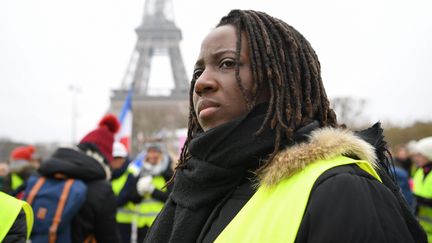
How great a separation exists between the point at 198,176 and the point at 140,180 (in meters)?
4.82

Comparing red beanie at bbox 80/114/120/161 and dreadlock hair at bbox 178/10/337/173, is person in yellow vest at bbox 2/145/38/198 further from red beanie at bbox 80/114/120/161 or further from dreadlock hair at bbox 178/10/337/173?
dreadlock hair at bbox 178/10/337/173

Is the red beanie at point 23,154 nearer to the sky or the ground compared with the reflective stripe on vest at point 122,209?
nearer to the sky

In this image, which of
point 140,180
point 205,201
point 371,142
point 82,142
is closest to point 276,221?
point 205,201

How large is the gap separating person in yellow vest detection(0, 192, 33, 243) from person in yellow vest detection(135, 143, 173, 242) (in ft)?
11.2

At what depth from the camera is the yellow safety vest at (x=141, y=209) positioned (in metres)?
6.45

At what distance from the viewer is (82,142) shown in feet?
15.9

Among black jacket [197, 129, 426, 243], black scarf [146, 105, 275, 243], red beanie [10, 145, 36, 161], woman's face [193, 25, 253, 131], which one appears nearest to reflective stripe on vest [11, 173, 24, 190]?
red beanie [10, 145, 36, 161]

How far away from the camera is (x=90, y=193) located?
4426 mm

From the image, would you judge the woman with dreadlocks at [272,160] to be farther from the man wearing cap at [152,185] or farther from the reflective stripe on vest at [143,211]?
the reflective stripe on vest at [143,211]

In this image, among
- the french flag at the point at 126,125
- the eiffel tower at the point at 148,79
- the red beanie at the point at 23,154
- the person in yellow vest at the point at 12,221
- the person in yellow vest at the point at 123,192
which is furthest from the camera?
the eiffel tower at the point at 148,79

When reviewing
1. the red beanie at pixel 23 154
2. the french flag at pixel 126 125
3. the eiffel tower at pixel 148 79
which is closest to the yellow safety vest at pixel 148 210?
the red beanie at pixel 23 154

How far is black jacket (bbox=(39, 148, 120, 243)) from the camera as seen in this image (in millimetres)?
4266

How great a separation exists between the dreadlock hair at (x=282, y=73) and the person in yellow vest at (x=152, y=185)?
14.9ft

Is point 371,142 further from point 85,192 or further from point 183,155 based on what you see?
point 85,192
